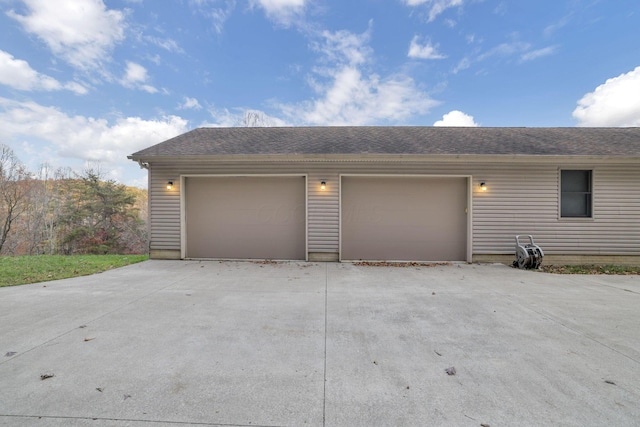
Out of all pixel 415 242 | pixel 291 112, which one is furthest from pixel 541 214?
pixel 291 112

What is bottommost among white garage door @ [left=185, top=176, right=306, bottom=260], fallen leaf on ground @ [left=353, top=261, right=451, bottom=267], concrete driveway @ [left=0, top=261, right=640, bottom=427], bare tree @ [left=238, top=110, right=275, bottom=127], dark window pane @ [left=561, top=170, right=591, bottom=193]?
fallen leaf on ground @ [left=353, top=261, right=451, bottom=267]

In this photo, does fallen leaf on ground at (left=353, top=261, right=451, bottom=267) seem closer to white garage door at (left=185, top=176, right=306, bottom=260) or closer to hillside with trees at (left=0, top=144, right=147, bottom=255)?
white garage door at (left=185, top=176, right=306, bottom=260)

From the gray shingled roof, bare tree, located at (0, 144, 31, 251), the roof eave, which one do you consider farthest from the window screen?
bare tree, located at (0, 144, 31, 251)

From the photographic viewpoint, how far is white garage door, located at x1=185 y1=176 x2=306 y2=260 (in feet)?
21.9

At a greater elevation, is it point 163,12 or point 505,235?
point 163,12

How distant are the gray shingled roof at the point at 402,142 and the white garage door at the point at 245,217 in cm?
86

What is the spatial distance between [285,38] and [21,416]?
44.2 feet

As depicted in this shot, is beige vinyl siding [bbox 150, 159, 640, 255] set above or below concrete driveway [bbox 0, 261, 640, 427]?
above

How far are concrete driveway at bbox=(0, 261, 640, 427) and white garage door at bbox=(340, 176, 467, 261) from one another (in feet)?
7.74

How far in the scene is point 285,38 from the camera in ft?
37.3

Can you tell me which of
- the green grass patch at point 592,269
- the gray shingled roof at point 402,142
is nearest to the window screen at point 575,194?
the gray shingled roof at point 402,142

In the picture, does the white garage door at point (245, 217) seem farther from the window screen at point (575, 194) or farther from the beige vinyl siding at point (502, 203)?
the window screen at point (575, 194)

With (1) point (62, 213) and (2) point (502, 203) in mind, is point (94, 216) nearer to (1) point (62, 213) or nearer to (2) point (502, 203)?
(1) point (62, 213)

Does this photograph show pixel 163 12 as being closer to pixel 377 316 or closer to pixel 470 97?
pixel 377 316
